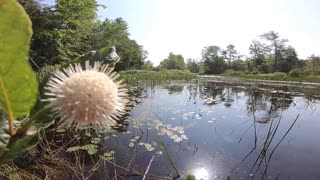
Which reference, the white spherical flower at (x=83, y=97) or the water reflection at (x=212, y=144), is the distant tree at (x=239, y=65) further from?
the white spherical flower at (x=83, y=97)

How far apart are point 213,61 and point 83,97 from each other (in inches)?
2757

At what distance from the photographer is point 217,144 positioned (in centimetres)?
631

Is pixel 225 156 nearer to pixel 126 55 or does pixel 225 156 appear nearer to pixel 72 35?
pixel 72 35

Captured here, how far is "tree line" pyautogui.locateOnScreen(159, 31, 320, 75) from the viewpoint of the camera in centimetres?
5394

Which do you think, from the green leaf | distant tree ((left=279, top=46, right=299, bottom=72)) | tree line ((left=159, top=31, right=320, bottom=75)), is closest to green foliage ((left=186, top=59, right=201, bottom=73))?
tree line ((left=159, top=31, right=320, bottom=75))

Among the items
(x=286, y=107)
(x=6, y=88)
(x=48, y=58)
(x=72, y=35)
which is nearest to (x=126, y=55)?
(x=72, y=35)

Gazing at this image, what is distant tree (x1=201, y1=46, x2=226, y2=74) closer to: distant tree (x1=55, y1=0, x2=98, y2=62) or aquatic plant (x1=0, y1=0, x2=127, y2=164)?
distant tree (x1=55, y1=0, x2=98, y2=62)

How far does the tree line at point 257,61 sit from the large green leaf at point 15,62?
4829 centimetres

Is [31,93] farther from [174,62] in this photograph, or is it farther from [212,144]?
[174,62]

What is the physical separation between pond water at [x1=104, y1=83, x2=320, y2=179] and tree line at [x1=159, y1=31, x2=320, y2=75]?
40.3 m

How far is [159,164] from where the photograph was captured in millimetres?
4988

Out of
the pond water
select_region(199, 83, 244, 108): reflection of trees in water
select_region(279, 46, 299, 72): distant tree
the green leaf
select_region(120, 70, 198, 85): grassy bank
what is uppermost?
select_region(279, 46, 299, 72): distant tree

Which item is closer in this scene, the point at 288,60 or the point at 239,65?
the point at 288,60

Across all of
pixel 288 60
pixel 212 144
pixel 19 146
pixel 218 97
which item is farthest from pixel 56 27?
pixel 288 60
